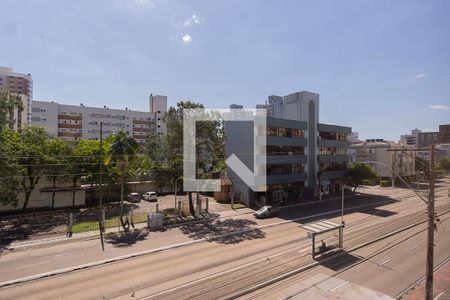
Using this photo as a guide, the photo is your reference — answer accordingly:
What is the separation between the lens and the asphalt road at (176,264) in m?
16.0

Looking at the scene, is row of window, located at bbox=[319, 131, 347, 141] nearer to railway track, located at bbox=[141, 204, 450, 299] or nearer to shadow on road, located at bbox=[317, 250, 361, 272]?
railway track, located at bbox=[141, 204, 450, 299]

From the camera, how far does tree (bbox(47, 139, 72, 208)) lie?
Result: 3516 cm

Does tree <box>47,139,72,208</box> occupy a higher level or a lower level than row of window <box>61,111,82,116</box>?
lower

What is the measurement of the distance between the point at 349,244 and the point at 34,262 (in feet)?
85.7

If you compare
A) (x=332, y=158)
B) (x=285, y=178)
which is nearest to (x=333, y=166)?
(x=332, y=158)

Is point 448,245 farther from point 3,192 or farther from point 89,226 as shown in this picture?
point 3,192

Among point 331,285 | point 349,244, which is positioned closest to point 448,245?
point 349,244

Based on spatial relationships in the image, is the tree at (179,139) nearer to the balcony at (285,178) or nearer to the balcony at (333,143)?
the balcony at (285,178)

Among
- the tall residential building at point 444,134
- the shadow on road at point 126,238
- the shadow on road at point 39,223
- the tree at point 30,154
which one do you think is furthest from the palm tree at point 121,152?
the tall residential building at point 444,134

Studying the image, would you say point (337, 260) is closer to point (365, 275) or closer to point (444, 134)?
point (365, 275)

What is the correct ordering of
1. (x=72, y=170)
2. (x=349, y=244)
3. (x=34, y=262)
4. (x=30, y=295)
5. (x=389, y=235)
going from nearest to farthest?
(x=30, y=295) → (x=34, y=262) → (x=349, y=244) → (x=389, y=235) → (x=72, y=170)

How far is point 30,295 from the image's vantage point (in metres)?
15.6

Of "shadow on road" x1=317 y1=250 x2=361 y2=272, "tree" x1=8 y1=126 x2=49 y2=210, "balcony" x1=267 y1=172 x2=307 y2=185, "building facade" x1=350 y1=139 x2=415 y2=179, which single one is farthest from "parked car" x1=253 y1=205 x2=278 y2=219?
"building facade" x1=350 y1=139 x2=415 y2=179

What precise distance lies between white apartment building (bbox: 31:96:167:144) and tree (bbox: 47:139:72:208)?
27.9m
